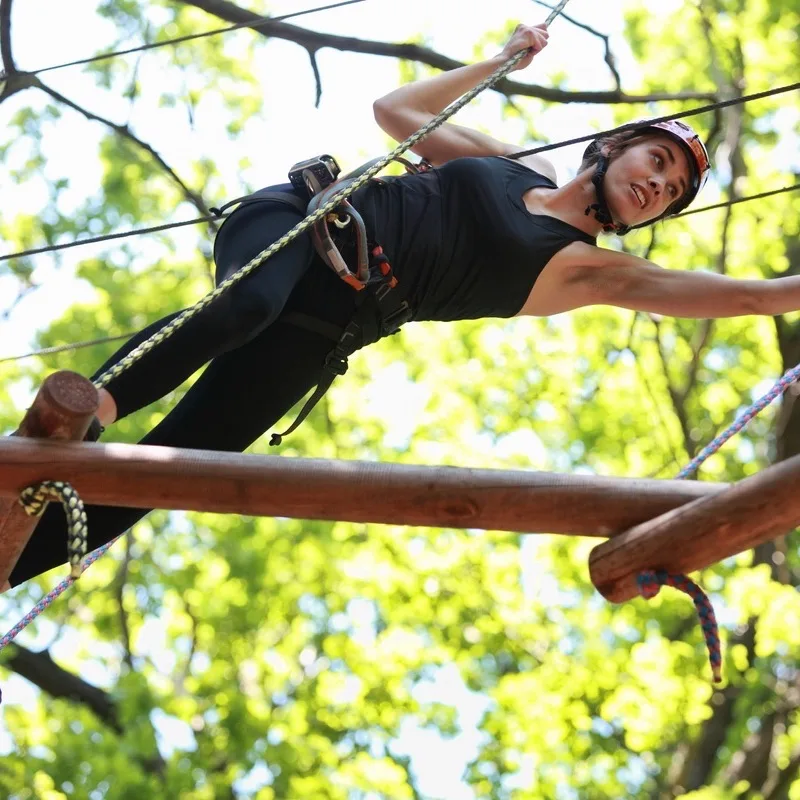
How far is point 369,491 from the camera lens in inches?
93.1

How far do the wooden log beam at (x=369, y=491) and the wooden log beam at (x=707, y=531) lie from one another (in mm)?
56

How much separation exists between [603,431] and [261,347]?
24.6ft

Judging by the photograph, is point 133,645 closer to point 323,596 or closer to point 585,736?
point 323,596

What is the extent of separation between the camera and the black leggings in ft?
8.64

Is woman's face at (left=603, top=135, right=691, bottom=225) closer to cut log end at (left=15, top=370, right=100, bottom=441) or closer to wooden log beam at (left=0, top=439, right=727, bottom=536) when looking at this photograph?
wooden log beam at (left=0, top=439, right=727, bottom=536)

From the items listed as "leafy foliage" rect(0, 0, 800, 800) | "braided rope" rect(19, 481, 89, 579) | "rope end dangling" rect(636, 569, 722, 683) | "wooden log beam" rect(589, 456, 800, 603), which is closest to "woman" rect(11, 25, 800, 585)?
"braided rope" rect(19, 481, 89, 579)

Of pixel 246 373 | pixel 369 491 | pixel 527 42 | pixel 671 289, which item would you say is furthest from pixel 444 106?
pixel 369 491

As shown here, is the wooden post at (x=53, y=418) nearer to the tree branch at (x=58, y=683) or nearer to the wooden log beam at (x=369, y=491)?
the wooden log beam at (x=369, y=491)

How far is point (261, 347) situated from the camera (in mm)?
2771

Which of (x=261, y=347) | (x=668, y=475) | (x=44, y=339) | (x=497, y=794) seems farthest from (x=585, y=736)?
(x=261, y=347)

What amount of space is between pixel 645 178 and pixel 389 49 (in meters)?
2.32

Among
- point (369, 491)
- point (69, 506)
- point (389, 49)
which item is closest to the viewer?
point (69, 506)

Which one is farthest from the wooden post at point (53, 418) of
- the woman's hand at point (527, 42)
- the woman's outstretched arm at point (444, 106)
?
the woman's hand at point (527, 42)

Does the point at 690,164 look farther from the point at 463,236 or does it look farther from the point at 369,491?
the point at 369,491
